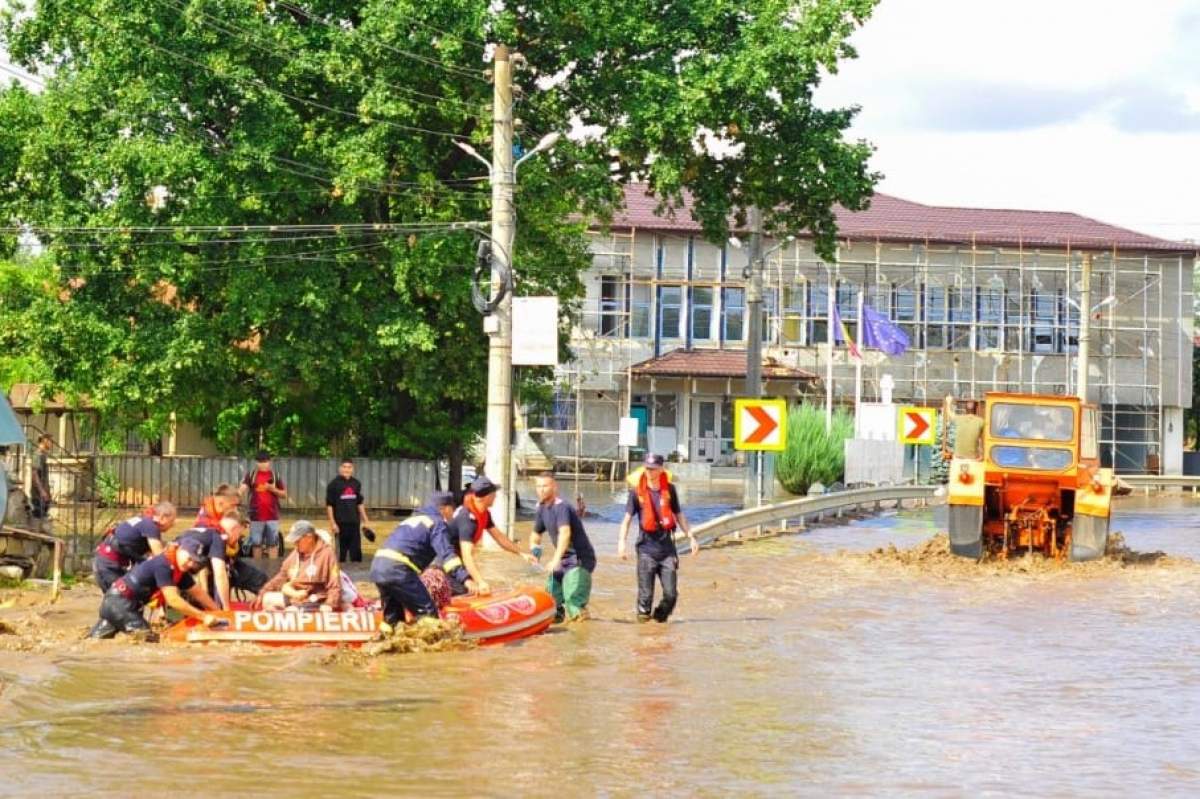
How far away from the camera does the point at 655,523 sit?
62.4ft

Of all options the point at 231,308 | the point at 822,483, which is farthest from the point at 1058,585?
the point at 822,483

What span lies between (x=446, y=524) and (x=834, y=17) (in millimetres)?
19736

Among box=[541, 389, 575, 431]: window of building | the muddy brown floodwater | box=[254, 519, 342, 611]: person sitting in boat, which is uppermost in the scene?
box=[541, 389, 575, 431]: window of building

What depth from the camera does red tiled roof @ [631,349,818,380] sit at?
64.2m

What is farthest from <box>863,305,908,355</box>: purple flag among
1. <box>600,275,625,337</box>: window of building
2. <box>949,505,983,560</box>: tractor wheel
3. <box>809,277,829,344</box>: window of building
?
<box>949,505,983,560</box>: tractor wheel

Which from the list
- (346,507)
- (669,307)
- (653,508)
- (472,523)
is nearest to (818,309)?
(669,307)

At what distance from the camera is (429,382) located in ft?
118

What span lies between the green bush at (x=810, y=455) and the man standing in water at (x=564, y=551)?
96.0 ft

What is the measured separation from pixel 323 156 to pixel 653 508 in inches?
657

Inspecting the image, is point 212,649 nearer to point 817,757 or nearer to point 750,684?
point 750,684

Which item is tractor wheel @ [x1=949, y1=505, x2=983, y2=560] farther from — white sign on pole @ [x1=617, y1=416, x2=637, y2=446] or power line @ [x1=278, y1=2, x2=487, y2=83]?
white sign on pole @ [x1=617, y1=416, x2=637, y2=446]

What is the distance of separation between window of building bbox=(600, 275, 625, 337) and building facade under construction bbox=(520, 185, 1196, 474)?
7 cm

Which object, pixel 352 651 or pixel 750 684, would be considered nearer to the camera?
pixel 750 684

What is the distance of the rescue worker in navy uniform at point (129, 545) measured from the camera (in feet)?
60.7
